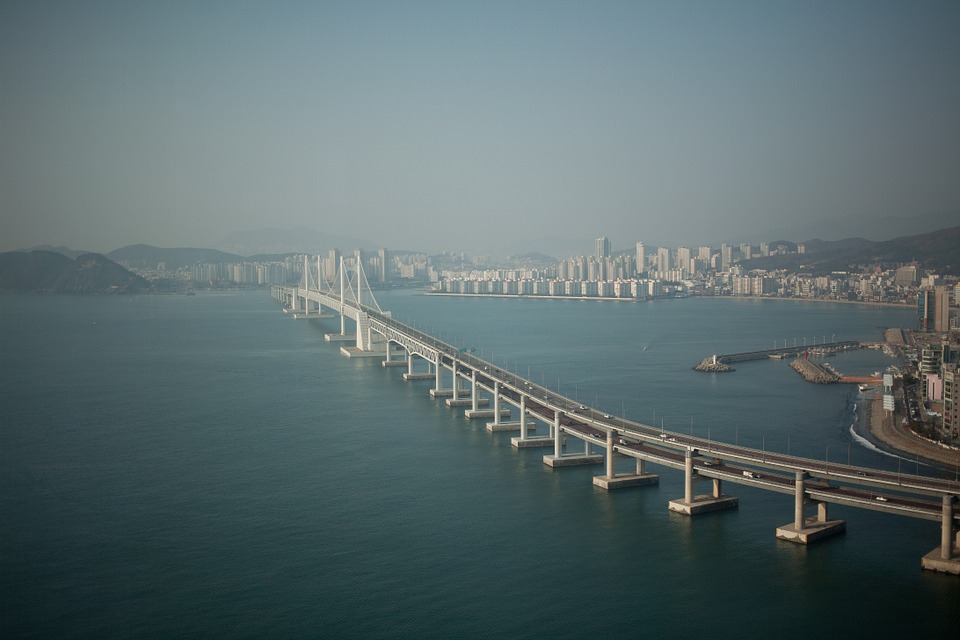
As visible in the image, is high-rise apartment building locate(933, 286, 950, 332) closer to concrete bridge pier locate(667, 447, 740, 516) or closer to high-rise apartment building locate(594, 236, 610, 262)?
concrete bridge pier locate(667, 447, 740, 516)

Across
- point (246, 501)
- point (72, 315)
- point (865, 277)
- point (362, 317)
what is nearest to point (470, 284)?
point (865, 277)

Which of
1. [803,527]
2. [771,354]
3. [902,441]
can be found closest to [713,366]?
[771,354]

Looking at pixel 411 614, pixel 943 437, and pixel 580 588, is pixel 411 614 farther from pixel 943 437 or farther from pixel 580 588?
pixel 943 437

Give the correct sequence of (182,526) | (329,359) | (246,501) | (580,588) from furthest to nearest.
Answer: (329,359), (246,501), (182,526), (580,588)

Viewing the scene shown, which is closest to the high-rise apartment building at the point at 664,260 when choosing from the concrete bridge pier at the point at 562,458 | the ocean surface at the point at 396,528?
the ocean surface at the point at 396,528

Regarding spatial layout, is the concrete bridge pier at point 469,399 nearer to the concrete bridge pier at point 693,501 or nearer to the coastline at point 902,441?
the concrete bridge pier at point 693,501
